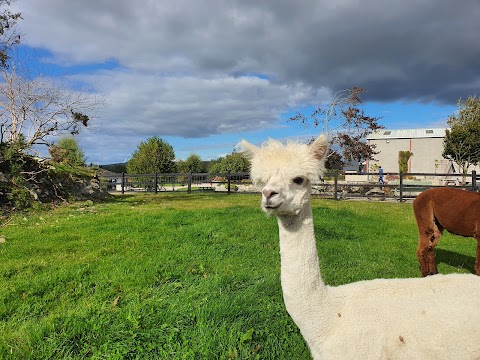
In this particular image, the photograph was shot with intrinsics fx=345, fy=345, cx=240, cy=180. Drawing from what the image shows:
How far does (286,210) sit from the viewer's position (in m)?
2.32

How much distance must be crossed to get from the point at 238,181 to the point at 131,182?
858 centimetres

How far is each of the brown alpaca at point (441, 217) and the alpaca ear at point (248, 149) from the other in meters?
4.39

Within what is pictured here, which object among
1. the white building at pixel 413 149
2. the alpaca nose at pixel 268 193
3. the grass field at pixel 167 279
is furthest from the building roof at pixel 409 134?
the alpaca nose at pixel 268 193

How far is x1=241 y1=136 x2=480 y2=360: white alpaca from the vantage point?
7.17ft

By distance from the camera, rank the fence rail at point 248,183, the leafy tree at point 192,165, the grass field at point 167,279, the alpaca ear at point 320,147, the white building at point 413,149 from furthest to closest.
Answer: the leafy tree at point 192,165 < the white building at point 413,149 < the fence rail at point 248,183 < the grass field at point 167,279 < the alpaca ear at point 320,147

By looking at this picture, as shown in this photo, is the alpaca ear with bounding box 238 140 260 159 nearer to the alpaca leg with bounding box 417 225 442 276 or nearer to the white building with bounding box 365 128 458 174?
the alpaca leg with bounding box 417 225 442 276

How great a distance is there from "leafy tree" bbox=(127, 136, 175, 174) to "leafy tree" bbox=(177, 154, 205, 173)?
290 inches

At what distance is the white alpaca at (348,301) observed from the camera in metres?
2.19

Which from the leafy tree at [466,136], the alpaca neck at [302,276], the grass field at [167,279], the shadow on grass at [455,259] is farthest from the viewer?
the leafy tree at [466,136]

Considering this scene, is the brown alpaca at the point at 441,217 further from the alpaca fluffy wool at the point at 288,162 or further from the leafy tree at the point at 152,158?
Answer: the leafy tree at the point at 152,158

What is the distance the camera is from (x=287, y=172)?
7.76 feet

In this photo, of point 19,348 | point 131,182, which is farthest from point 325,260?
point 131,182

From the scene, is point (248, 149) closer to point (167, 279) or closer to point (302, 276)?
point (302, 276)

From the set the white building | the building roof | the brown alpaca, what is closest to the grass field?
the brown alpaca
